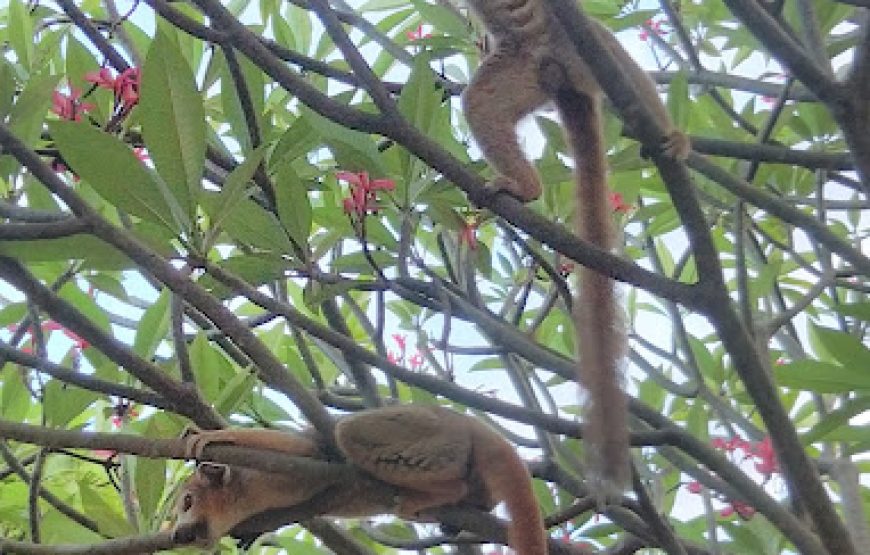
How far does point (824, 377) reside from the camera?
58.5 inches

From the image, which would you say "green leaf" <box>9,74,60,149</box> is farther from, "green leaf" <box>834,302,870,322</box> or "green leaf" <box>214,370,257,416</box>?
"green leaf" <box>834,302,870,322</box>

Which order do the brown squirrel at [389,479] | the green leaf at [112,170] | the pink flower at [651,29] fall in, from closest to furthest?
the green leaf at [112,170] < the brown squirrel at [389,479] < the pink flower at [651,29]

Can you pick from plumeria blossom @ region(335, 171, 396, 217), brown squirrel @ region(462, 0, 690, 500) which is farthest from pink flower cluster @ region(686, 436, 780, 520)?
plumeria blossom @ region(335, 171, 396, 217)

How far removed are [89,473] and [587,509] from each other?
1101 mm

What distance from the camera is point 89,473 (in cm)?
211

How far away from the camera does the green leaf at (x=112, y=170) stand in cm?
115

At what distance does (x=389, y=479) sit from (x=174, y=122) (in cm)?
69

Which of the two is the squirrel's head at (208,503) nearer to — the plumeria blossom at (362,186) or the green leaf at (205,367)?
the green leaf at (205,367)

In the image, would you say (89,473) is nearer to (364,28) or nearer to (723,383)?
(364,28)

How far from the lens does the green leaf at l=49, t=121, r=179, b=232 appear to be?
3.78 ft

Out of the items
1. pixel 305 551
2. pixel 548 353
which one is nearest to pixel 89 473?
pixel 305 551

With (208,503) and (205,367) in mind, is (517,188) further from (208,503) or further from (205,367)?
(208,503)

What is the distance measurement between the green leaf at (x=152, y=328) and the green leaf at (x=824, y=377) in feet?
2.95

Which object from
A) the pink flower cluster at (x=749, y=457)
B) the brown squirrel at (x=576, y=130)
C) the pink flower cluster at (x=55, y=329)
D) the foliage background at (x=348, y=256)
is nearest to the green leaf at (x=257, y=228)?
the foliage background at (x=348, y=256)
